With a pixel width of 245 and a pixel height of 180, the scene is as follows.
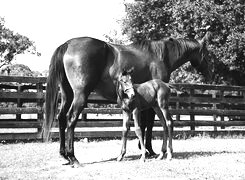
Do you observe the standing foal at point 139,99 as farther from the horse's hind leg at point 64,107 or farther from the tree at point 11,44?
the tree at point 11,44

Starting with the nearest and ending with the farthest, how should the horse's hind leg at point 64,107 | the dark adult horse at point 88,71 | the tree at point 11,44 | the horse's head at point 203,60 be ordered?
the dark adult horse at point 88,71
the horse's hind leg at point 64,107
the horse's head at point 203,60
the tree at point 11,44

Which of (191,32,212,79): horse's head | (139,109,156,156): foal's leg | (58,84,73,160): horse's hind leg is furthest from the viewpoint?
(191,32,212,79): horse's head

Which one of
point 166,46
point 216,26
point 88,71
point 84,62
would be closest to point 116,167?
point 88,71

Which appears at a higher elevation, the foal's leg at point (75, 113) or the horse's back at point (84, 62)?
the horse's back at point (84, 62)

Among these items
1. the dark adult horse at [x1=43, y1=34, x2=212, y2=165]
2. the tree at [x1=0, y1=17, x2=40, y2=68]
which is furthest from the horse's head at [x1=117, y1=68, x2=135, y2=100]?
the tree at [x1=0, y1=17, x2=40, y2=68]

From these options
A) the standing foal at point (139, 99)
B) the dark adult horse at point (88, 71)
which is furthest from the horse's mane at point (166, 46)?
the standing foal at point (139, 99)

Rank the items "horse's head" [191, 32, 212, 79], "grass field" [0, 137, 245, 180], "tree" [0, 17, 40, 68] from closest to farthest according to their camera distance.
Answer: "grass field" [0, 137, 245, 180]
"horse's head" [191, 32, 212, 79]
"tree" [0, 17, 40, 68]

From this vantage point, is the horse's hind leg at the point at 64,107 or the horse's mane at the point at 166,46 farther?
the horse's mane at the point at 166,46

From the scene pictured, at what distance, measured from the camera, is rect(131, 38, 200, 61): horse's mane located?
6.77 m

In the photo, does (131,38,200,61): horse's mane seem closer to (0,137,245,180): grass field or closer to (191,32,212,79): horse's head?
(191,32,212,79): horse's head

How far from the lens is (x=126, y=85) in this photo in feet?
18.6

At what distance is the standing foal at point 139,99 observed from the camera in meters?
5.70

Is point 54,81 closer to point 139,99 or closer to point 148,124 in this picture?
point 139,99

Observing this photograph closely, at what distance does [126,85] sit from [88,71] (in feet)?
2.32
